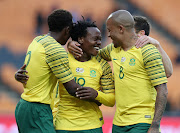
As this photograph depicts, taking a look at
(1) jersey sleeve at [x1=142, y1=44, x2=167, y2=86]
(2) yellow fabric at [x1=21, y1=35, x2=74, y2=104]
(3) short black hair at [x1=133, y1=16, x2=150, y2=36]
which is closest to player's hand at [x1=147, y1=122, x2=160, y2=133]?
Answer: (1) jersey sleeve at [x1=142, y1=44, x2=167, y2=86]

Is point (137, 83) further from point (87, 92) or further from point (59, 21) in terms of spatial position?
point (59, 21)

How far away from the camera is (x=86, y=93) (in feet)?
12.9

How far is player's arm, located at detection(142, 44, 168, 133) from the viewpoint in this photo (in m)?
3.60

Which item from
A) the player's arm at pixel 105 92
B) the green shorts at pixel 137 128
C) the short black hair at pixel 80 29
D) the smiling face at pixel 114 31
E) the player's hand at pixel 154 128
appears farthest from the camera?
the short black hair at pixel 80 29

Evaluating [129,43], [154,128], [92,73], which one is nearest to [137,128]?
[154,128]

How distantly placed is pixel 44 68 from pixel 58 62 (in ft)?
0.62

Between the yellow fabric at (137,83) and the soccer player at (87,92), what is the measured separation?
0.26 metres

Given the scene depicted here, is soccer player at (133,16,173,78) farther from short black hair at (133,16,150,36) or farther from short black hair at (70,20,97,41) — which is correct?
short black hair at (70,20,97,41)

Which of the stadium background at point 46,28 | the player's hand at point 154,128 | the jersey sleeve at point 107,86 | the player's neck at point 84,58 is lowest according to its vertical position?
the stadium background at point 46,28

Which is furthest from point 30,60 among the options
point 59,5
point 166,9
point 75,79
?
point 166,9

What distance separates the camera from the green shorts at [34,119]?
12.4 feet

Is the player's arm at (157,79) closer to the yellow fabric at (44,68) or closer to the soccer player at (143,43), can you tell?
the soccer player at (143,43)

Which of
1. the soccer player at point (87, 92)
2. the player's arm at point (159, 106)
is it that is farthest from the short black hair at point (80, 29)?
the player's arm at point (159, 106)

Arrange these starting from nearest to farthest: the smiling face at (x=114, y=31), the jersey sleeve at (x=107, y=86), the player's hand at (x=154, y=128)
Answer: the player's hand at (x=154, y=128) < the smiling face at (x=114, y=31) < the jersey sleeve at (x=107, y=86)
